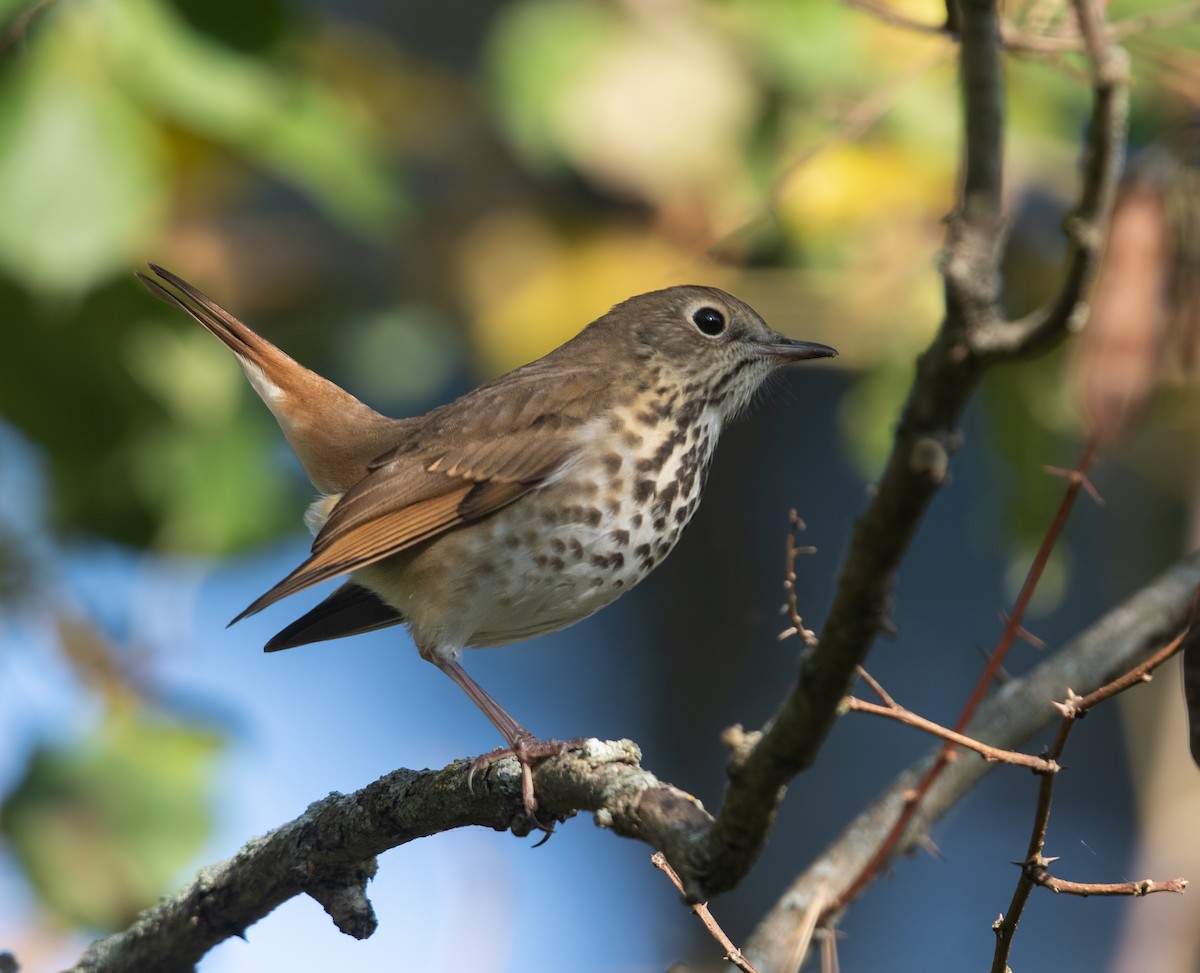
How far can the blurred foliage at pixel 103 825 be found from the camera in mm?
3662

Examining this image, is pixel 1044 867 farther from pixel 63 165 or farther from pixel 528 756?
pixel 63 165

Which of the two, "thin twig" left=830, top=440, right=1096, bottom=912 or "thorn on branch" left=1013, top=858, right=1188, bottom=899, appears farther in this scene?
"thin twig" left=830, top=440, right=1096, bottom=912

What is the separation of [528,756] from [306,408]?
1.69m

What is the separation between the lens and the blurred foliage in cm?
366

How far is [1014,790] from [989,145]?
771 cm

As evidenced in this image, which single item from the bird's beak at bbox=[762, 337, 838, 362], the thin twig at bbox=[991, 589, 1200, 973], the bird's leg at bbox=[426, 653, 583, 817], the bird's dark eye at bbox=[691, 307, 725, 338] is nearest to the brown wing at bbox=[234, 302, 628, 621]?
the bird's dark eye at bbox=[691, 307, 725, 338]

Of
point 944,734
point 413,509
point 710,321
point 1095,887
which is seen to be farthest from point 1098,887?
point 710,321

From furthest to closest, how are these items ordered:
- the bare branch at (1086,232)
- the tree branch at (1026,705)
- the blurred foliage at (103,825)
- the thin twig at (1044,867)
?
the blurred foliage at (103,825), the tree branch at (1026,705), the thin twig at (1044,867), the bare branch at (1086,232)

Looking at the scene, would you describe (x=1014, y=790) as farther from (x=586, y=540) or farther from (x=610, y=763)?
(x=610, y=763)

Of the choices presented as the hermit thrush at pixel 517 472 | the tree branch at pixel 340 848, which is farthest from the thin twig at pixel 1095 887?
the hermit thrush at pixel 517 472

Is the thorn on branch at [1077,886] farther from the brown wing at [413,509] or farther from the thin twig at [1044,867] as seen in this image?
the brown wing at [413,509]

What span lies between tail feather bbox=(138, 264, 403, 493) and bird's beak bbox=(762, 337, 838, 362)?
103cm

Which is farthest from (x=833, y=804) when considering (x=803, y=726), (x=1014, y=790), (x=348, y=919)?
(x=803, y=726)

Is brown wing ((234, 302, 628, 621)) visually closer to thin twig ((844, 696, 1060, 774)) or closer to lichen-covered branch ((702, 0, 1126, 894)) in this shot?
thin twig ((844, 696, 1060, 774))
